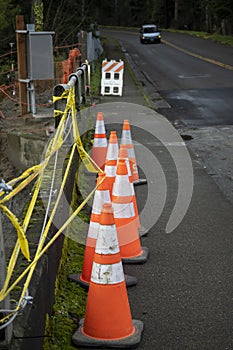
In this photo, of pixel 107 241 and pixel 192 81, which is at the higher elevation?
pixel 107 241

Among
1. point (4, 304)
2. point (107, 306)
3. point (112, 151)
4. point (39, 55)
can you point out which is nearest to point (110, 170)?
point (112, 151)

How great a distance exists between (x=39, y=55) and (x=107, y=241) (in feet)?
37.4

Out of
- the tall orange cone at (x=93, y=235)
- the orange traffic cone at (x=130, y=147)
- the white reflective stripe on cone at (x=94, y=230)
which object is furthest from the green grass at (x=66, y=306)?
the orange traffic cone at (x=130, y=147)

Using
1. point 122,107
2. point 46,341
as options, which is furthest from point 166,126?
point 46,341

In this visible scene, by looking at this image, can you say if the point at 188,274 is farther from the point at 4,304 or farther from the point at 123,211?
the point at 4,304

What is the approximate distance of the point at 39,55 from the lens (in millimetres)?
15758

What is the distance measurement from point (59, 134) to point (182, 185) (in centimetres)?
349

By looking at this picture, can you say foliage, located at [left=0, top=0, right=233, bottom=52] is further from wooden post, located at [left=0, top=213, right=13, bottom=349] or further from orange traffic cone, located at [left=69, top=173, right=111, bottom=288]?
wooden post, located at [left=0, top=213, right=13, bottom=349]

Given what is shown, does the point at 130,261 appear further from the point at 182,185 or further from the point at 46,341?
the point at 182,185

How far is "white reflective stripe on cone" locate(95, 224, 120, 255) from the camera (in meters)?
4.91

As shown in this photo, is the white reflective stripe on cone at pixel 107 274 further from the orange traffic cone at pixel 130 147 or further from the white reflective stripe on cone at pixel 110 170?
the orange traffic cone at pixel 130 147

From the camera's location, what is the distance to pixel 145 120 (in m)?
16.6

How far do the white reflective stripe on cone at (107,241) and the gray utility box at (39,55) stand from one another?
1113 centimetres

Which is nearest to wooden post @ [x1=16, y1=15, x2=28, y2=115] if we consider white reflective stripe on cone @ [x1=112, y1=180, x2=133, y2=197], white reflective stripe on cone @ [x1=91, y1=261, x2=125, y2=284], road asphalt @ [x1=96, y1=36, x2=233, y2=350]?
road asphalt @ [x1=96, y1=36, x2=233, y2=350]
